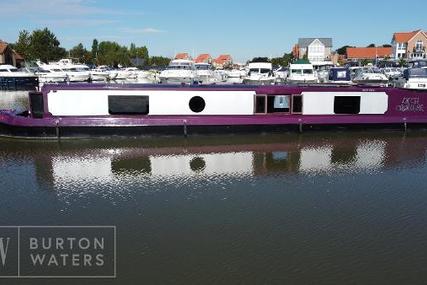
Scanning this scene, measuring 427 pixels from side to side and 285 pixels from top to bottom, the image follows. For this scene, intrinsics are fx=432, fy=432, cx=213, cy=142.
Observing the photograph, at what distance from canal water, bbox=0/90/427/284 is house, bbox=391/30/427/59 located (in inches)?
3908

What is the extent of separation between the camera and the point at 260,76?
42938 millimetres

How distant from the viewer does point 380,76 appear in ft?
141

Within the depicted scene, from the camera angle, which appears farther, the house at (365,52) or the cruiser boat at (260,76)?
the house at (365,52)

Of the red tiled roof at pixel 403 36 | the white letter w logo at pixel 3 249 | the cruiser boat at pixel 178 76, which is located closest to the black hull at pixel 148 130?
the white letter w logo at pixel 3 249

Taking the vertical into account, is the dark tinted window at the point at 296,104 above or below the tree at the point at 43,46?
below

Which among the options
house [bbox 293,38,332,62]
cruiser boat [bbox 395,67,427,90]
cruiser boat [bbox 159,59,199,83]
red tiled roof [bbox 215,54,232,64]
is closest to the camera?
cruiser boat [bbox 395,67,427,90]

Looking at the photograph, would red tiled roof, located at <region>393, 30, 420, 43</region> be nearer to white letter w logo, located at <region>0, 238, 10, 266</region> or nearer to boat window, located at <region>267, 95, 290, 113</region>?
boat window, located at <region>267, 95, 290, 113</region>

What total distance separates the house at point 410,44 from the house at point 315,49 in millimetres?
17640

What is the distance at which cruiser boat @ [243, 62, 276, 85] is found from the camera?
42031mm

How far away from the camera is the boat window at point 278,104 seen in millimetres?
16141

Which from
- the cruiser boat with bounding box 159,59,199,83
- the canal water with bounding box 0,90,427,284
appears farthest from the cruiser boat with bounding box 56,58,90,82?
the canal water with bounding box 0,90,427,284

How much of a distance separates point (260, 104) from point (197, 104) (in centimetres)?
229

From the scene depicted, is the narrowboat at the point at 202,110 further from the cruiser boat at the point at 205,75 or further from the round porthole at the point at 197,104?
the cruiser boat at the point at 205,75

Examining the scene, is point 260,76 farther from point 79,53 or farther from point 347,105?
point 79,53
